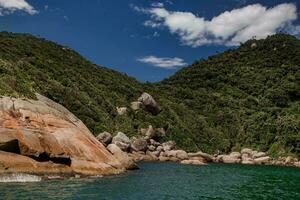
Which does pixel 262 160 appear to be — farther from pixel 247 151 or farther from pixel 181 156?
pixel 181 156

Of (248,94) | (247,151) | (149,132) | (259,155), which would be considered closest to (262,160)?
(259,155)

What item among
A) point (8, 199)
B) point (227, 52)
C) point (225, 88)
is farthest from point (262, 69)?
point (8, 199)

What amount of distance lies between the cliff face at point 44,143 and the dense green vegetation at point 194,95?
3464cm

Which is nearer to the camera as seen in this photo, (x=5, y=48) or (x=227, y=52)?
(x=5, y=48)

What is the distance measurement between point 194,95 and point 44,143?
348 ft

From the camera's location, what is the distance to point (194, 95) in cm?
14550

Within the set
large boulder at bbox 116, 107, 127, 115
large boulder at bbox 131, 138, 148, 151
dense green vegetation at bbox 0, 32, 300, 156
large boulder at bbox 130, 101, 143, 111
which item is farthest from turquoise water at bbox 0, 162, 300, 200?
large boulder at bbox 130, 101, 143, 111

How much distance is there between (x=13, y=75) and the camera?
5788 centimetres

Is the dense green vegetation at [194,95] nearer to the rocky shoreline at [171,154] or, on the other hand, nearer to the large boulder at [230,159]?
the rocky shoreline at [171,154]

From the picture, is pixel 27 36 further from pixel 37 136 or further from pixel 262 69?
pixel 37 136

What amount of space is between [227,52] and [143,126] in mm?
97864

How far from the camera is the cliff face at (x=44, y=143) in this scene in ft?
131

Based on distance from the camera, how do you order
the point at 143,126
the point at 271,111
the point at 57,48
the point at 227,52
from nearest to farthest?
1. the point at 143,126
2. the point at 271,111
3. the point at 57,48
4. the point at 227,52

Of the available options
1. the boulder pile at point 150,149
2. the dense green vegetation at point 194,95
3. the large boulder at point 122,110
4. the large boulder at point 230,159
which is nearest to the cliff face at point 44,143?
the boulder pile at point 150,149
